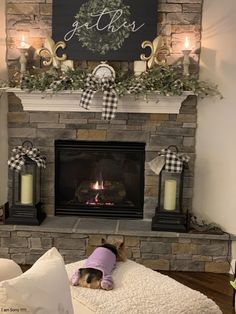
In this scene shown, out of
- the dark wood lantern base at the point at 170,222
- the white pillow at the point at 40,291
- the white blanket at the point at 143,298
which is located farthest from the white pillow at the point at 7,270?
the dark wood lantern base at the point at 170,222

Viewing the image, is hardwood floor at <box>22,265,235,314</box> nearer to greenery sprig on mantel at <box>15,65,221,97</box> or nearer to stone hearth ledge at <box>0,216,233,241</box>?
stone hearth ledge at <box>0,216,233,241</box>

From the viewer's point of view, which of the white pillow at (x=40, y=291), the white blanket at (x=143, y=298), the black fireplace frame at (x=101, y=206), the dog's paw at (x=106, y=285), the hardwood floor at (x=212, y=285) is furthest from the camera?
the black fireplace frame at (x=101, y=206)

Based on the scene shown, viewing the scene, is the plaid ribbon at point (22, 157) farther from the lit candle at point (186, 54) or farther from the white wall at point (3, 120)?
the lit candle at point (186, 54)

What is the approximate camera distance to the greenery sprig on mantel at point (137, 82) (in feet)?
11.1

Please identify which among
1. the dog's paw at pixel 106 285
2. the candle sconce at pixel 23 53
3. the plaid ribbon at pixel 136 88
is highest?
the candle sconce at pixel 23 53

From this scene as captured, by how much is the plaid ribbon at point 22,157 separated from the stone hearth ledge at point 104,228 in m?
0.48

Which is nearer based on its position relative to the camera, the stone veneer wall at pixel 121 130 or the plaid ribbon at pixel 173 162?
the plaid ribbon at pixel 173 162

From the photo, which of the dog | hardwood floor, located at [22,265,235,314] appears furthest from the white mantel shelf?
the dog

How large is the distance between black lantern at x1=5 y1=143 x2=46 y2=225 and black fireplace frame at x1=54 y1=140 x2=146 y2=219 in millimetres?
277

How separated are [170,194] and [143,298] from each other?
1448 mm

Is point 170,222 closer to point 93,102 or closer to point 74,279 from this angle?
point 93,102

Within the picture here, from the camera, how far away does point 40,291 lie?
4.89 ft

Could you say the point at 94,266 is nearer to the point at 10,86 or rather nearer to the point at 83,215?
the point at 83,215

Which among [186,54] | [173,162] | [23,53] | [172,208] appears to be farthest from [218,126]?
[23,53]
